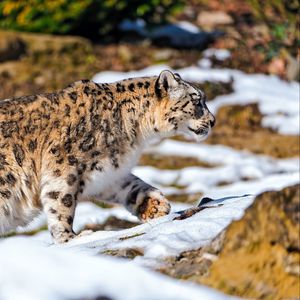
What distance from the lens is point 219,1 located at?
68.9ft

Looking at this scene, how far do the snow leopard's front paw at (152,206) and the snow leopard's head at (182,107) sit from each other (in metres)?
0.75

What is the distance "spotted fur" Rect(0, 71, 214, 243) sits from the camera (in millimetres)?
7879

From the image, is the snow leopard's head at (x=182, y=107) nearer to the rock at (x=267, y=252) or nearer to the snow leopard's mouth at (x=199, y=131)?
the snow leopard's mouth at (x=199, y=131)

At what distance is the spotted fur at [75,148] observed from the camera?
310 inches

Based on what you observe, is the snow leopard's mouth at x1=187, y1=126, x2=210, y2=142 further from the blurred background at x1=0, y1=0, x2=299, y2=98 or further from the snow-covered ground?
the blurred background at x1=0, y1=0, x2=299, y2=98

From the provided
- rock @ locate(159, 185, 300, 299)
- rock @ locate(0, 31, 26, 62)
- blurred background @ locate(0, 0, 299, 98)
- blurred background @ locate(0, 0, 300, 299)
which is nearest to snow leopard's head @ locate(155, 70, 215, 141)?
blurred background @ locate(0, 0, 300, 299)

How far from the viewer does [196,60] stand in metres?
17.7

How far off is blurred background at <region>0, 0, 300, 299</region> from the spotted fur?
2611 millimetres

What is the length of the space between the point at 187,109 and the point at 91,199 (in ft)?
4.09

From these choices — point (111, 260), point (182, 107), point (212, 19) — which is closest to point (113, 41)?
point (212, 19)

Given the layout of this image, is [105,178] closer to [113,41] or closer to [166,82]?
[166,82]

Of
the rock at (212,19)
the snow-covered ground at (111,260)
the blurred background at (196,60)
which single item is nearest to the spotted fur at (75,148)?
the snow-covered ground at (111,260)

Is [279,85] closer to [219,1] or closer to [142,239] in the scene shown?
[219,1]

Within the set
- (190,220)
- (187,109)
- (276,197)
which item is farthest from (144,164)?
(276,197)
